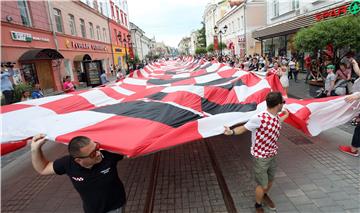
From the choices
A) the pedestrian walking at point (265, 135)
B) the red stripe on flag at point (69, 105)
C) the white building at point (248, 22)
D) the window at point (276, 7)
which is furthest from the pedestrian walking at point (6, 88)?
the white building at point (248, 22)

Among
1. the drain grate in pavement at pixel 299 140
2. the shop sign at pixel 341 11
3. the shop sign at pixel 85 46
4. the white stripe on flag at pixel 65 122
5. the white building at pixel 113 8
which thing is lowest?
the drain grate in pavement at pixel 299 140

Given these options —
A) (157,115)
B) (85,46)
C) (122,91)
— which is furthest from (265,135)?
(85,46)

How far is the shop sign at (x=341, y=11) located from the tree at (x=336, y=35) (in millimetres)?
1777

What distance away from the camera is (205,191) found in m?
3.82

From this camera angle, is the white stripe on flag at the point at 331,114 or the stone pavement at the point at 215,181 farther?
the white stripe on flag at the point at 331,114

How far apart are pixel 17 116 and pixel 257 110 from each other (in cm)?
379

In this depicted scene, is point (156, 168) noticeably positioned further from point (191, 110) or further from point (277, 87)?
point (277, 87)

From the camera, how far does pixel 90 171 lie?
88.6 inches

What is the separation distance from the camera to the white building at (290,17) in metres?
12.0

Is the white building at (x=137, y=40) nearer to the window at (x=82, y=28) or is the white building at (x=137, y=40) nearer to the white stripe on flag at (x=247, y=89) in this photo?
the window at (x=82, y=28)

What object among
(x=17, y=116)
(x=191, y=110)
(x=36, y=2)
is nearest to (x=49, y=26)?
(x=36, y=2)

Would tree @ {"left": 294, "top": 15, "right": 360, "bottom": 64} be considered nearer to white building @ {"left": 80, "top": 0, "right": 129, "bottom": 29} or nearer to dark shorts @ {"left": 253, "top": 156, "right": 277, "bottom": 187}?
dark shorts @ {"left": 253, "top": 156, "right": 277, "bottom": 187}

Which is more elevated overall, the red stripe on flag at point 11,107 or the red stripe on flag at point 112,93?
the red stripe on flag at point 11,107

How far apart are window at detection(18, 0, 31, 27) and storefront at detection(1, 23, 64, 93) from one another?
584mm
